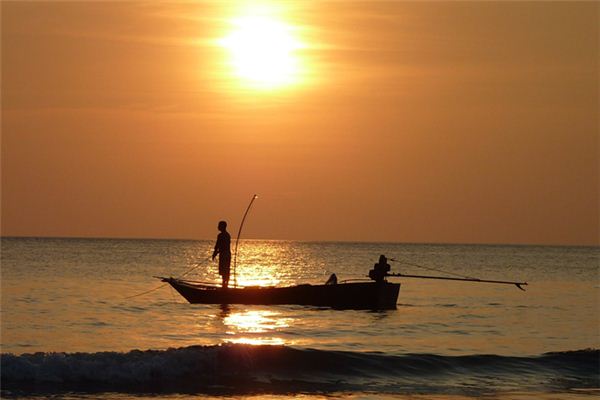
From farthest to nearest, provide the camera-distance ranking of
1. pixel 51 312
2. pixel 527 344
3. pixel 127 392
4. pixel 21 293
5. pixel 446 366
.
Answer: pixel 21 293 < pixel 51 312 < pixel 527 344 < pixel 446 366 < pixel 127 392

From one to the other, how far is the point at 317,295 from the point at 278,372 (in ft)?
39.4

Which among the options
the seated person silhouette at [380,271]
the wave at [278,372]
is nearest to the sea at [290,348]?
the wave at [278,372]

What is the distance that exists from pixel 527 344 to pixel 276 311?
8.47m

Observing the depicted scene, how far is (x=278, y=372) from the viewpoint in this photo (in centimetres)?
1920

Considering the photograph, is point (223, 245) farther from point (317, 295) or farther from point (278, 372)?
point (278, 372)

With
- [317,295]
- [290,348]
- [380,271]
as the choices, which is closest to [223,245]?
[317,295]

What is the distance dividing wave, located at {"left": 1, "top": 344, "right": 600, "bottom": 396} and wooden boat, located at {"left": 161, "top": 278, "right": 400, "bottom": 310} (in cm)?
1001

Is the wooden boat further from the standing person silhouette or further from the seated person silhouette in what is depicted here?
the standing person silhouette

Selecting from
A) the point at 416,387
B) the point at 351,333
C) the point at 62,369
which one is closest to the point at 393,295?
the point at 351,333

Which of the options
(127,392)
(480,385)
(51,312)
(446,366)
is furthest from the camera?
(51,312)

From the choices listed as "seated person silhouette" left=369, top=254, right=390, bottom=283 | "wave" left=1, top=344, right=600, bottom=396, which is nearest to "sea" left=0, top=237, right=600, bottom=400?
"wave" left=1, top=344, right=600, bottom=396

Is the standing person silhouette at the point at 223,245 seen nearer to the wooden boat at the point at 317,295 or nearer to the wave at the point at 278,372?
the wooden boat at the point at 317,295

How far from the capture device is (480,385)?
1866 cm

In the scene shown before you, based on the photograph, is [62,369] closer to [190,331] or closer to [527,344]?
[190,331]
